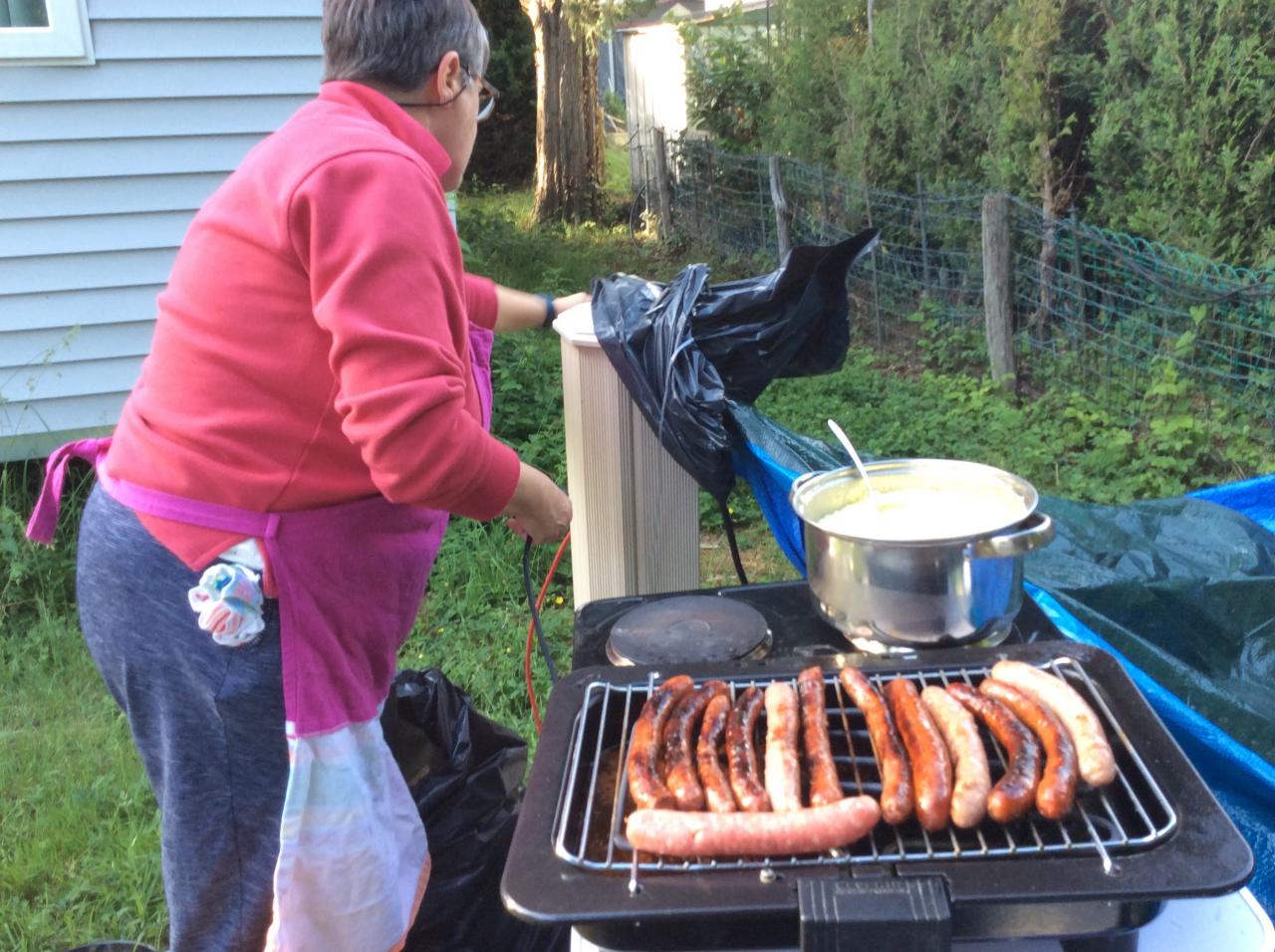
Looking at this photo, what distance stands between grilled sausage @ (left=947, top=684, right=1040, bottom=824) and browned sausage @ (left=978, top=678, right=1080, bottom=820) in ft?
0.05

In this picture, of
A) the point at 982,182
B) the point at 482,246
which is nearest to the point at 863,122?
the point at 982,182

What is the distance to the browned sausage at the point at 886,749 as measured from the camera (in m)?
1.36

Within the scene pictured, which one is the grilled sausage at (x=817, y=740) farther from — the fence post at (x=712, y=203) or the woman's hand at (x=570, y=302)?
the fence post at (x=712, y=203)

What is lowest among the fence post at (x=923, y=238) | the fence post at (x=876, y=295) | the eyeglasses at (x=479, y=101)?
the fence post at (x=876, y=295)

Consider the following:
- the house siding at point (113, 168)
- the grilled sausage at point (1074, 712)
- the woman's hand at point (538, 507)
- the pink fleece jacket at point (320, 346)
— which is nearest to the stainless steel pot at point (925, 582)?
the grilled sausage at point (1074, 712)

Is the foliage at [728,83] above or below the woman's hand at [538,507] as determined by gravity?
above

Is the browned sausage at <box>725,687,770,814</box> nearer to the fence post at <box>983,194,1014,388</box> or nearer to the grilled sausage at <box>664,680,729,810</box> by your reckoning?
the grilled sausage at <box>664,680,729,810</box>

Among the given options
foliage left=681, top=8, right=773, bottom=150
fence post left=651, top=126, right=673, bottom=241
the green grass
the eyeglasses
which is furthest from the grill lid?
fence post left=651, top=126, right=673, bottom=241

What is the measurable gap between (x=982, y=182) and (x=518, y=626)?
5226 millimetres

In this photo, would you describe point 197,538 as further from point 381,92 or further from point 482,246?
point 482,246

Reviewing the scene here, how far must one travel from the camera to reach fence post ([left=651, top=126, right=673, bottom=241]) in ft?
41.5

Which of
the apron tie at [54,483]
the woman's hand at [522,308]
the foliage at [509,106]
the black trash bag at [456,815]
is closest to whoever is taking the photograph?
the apron tie at [54,483]

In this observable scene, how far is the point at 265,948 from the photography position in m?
2.10

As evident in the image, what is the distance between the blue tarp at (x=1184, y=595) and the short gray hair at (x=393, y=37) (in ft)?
3.35
